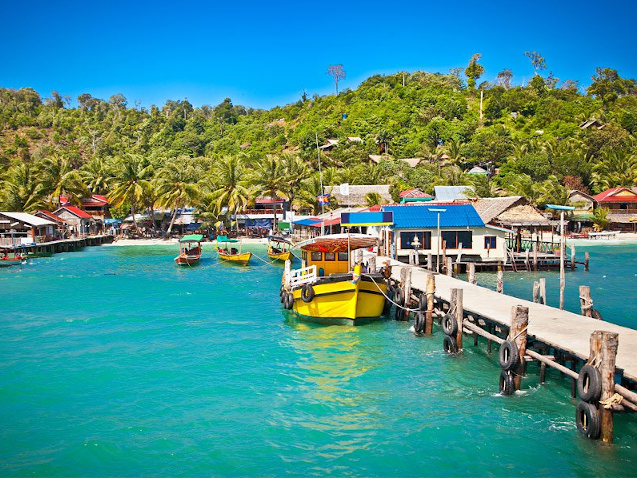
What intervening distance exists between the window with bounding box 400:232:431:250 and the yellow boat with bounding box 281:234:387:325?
470 inches

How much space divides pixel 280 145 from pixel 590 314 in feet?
344

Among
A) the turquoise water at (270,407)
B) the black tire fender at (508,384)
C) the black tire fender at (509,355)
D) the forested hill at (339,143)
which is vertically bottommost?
the turquoise water at (270,407)

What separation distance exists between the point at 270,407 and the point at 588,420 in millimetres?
8272

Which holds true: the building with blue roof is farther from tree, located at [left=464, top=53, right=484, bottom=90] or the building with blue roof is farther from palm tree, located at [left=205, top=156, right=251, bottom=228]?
tree, located at [left=464, top=53, right=484, bottom=90]

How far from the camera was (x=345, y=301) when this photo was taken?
2364 cm

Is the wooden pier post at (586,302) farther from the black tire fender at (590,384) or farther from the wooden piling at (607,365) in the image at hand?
the wooden piling at (607,365)

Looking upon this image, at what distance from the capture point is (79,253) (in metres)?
62.3

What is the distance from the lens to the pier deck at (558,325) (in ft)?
44.9

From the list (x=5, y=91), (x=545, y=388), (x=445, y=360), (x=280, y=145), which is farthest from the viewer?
(x=5, y=91)

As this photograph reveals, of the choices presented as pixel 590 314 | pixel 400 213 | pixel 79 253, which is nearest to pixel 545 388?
pixel 590 314

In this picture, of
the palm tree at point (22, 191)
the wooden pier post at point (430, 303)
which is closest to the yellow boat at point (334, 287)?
the wooden pier post at point (430, 303)

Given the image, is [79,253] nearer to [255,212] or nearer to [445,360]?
[255,212]

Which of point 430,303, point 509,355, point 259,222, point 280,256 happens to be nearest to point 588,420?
point 509,355

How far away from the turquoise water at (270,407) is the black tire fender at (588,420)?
28 centimetres
